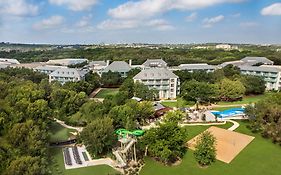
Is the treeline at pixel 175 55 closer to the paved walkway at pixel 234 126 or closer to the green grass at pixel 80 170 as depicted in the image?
the paved walkway at pixel 234 126

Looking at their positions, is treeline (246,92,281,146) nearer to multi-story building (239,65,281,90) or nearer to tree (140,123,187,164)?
tree (140,123,187,164)

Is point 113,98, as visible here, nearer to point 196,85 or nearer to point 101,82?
point 196,85

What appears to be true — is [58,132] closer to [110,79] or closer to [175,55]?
[110,79]

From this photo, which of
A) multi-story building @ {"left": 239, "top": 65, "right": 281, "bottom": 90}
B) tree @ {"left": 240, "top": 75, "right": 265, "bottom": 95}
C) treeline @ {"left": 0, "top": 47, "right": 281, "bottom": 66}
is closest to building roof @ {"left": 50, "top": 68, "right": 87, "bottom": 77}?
treeline @ {"left": 0, "top": 47, "right": 281, "bottom": 66}

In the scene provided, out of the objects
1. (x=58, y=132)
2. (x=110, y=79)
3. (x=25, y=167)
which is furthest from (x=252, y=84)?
(x=25, y=167)

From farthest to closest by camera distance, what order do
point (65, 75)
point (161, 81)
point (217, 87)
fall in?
point (65, 75), point (161, 81), point (217, 87)

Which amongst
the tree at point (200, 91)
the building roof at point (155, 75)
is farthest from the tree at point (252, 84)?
the building roof at point (155, 75)
